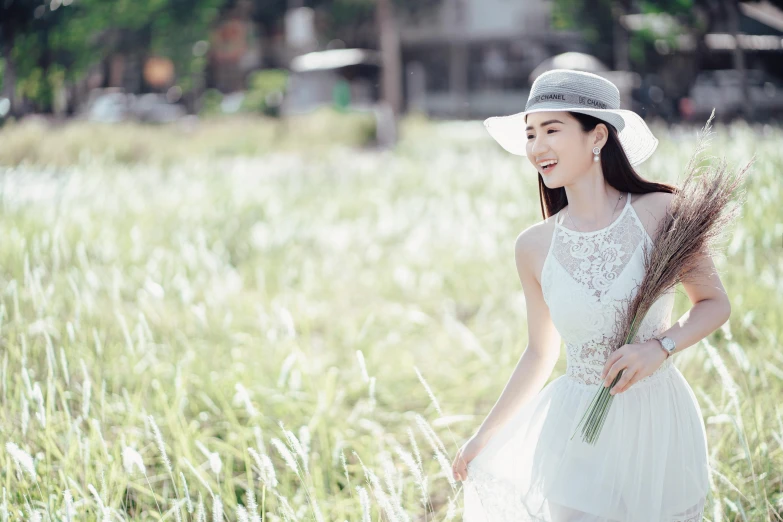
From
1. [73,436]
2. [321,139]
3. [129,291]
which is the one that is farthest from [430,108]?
A: [73,436]

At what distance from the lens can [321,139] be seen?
16906mm

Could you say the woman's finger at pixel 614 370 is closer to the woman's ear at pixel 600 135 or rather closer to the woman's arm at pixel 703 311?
the woman's arm at pixel 703 311

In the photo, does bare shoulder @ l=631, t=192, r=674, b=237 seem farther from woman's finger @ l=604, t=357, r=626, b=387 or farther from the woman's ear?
woman's finger @ l=604, t=357, r=626, b=387

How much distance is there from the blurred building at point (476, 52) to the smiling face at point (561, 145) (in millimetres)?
29844

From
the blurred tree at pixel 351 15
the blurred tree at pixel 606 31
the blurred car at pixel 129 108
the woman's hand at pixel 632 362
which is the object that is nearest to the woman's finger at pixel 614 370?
the woman's hand at pixel 632 362

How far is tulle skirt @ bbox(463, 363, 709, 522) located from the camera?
1803mm

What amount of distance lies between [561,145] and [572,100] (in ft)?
0.33

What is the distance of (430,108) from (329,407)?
31041 millimetres

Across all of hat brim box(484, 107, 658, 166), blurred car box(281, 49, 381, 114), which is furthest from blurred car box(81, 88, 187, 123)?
hat brim box(484, 107, 658, 166)

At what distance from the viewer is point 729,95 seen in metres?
19.4

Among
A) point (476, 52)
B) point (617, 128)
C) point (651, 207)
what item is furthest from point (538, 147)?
point (476, 52)

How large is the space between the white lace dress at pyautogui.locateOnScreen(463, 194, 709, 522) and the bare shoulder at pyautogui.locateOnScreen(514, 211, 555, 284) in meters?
0.04

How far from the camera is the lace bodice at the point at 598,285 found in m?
1.83

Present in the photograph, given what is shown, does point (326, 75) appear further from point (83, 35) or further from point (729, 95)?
point (729, 95)
